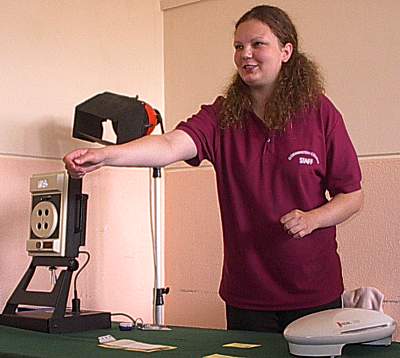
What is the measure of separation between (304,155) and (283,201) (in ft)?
0.40

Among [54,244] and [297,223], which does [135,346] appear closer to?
[297,223]

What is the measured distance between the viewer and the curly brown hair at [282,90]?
1733mm

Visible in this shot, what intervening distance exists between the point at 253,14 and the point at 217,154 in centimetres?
37

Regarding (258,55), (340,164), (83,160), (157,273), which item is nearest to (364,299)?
(340,164)

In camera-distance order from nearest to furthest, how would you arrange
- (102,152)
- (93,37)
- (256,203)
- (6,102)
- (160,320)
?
(102,152), (256,203), (6,102), (160,320), (93,37)

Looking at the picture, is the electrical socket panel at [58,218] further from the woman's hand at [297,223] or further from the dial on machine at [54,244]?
the woman's hand at [297,223]

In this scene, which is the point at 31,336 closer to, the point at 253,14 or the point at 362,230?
the point at 253,14

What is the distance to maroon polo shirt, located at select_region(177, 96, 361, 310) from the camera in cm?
170

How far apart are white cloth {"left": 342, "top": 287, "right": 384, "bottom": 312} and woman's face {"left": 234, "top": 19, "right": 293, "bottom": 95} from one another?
29.7 inches

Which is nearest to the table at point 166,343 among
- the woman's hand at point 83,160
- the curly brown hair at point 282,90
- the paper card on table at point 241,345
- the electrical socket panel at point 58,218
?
the paper card on table at point 241,345

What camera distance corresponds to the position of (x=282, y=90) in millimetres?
1763

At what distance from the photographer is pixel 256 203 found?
1720mm

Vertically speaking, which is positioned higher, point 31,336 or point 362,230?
point 362,230

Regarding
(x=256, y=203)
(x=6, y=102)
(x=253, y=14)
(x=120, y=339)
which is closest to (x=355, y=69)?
(x=253, y=14)
